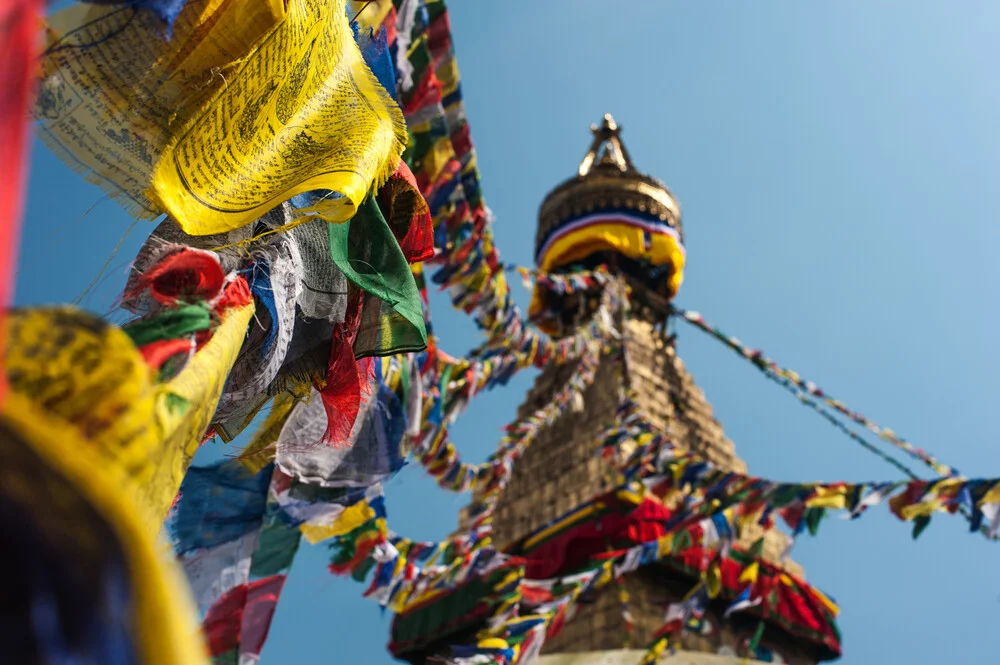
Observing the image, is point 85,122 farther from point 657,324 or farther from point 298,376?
point 657,324

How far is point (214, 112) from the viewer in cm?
205

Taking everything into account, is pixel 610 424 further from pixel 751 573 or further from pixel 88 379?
pixel 88 379

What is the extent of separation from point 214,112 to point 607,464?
6969 millimetres

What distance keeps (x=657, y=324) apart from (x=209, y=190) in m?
12.0

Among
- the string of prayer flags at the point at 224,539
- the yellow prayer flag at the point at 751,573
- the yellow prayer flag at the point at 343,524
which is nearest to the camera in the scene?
the string of prayer flags at the point at 224,539

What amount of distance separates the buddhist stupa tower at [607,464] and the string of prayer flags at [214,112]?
4.68 meters

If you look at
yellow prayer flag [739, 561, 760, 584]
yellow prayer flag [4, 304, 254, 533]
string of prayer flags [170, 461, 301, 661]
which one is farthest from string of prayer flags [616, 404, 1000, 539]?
yellow prayer flag [4, 304, 254, 533]

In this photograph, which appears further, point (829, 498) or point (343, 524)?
point (829, 498)

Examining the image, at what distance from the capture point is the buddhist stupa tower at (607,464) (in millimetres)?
7285

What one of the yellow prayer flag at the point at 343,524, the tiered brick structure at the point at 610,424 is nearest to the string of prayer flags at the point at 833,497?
the tiered brick structure at the point at 610,424

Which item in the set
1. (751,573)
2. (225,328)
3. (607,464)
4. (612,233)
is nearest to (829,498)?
(751,573)

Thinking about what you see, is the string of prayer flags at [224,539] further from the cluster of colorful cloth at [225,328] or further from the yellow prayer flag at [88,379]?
the yellow prayer flag at [88,379]

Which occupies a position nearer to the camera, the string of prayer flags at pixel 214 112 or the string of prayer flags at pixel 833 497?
the string of prayer flags at pixel 214 112

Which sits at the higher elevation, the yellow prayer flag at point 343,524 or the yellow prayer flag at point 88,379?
the yellow prayer flag at point 343,524
